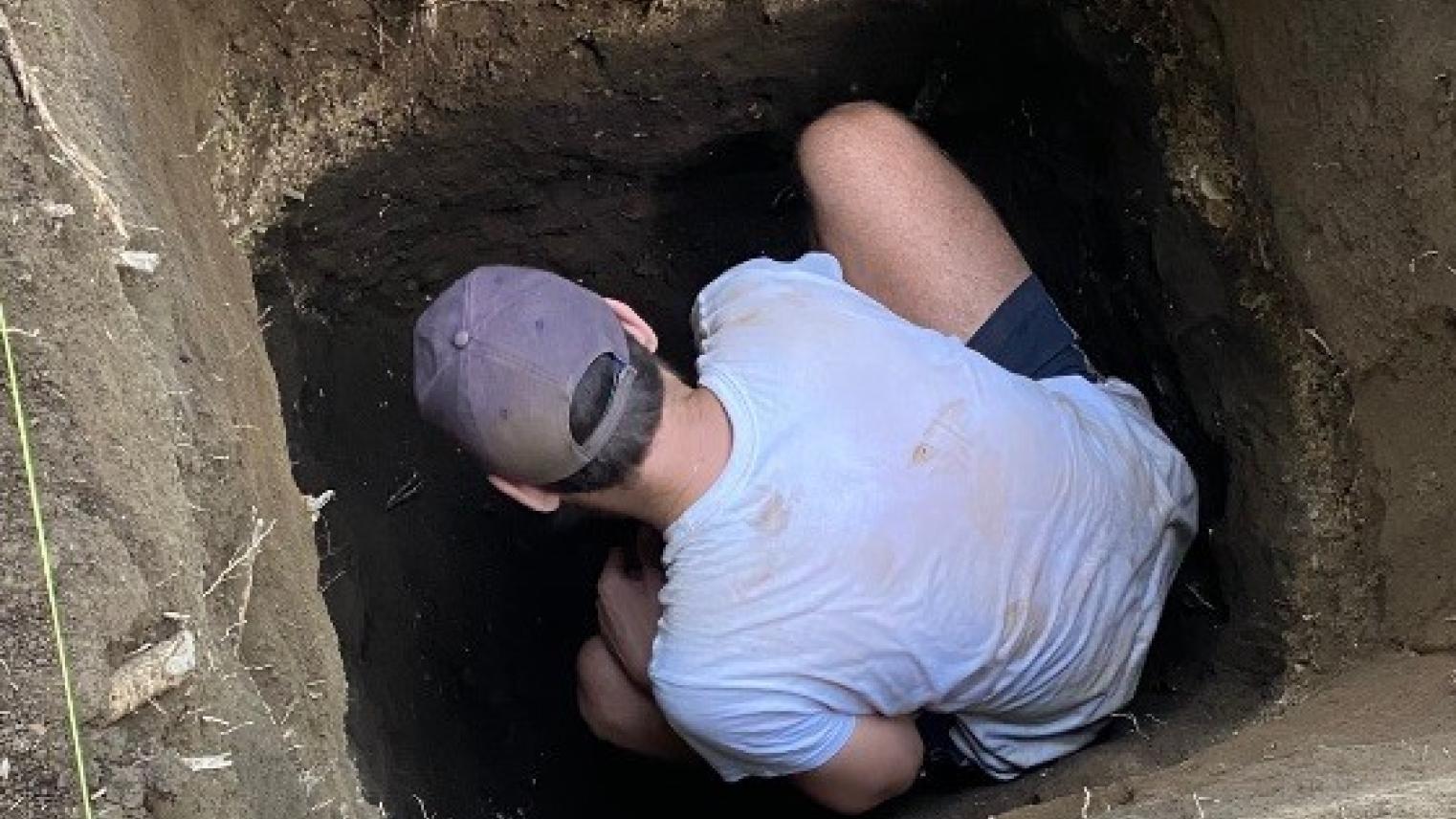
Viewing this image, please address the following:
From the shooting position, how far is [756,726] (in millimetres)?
1741

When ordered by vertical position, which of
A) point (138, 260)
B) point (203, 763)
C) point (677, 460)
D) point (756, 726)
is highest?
point (138, 260)

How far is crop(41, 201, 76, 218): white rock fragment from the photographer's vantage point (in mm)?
1377

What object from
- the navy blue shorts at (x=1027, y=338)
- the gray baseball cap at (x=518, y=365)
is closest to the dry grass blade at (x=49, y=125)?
the gray baseball cap at (x=518, y=365)

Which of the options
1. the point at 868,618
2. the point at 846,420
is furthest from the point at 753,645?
the point at 846,420

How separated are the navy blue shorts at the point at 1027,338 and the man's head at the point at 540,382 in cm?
66

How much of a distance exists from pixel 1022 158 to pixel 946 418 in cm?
90

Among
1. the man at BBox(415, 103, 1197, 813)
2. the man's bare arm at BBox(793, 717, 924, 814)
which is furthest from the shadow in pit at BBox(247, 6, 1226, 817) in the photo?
the man's bare arm at BBox(793, 717, 924, 814)

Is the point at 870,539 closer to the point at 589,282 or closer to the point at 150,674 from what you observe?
the point at 150,674

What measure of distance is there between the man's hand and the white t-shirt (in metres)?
0.22

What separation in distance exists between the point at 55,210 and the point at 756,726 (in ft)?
3.08

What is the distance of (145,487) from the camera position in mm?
1372

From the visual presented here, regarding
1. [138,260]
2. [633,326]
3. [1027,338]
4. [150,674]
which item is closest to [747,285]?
[633,326]

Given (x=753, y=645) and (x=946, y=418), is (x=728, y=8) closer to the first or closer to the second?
(x=946, y=418)

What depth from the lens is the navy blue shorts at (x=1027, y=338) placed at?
2160mm
